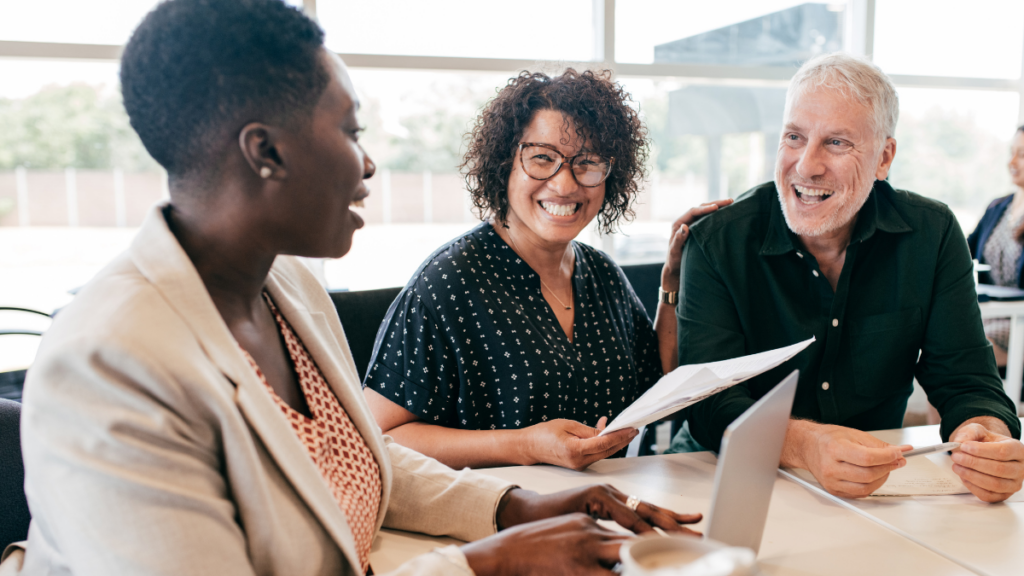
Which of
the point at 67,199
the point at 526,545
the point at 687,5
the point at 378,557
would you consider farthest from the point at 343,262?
the point at 526,545

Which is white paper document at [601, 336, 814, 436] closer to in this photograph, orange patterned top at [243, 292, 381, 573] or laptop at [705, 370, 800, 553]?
laptop at [705, 370, 800, 553]

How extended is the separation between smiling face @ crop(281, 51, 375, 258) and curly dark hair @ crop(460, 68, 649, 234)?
2.84 ft

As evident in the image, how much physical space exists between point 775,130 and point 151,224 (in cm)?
409

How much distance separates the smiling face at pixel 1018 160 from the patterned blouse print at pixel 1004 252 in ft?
0.52

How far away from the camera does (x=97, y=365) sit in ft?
2.04

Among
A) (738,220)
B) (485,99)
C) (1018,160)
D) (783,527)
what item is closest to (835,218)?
(738,220)

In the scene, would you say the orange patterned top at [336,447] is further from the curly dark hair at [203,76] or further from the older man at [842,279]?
the older man at [842,279]

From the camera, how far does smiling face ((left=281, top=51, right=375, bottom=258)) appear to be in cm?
78

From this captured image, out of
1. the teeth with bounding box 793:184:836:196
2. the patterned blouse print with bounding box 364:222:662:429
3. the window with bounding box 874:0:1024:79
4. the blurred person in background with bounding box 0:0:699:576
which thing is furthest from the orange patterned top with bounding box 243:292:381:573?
the window with bounding box 874:0:1024:79

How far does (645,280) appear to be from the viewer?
92.6 inches

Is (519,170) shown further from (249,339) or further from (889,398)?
(889,398)

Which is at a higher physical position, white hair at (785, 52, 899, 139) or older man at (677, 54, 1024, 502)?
white hair at (785, 52, 899, 139)

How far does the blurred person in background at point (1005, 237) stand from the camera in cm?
359

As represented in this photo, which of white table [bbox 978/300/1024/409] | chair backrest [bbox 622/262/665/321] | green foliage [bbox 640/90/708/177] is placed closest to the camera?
chair backrest [bbox 622/262/665/321]
